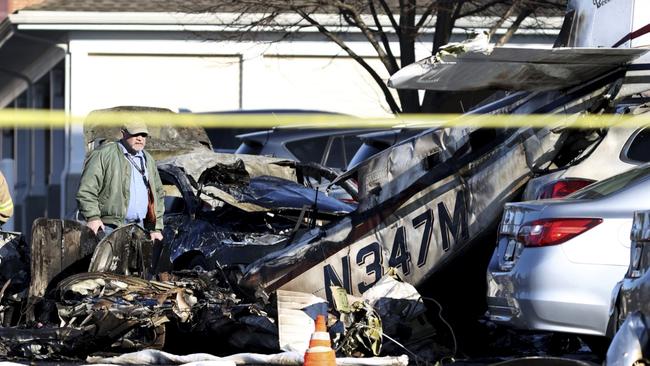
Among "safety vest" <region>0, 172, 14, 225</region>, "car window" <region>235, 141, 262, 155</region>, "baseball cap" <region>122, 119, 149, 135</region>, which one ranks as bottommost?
"safety vest" <region>0, 172, 14, 225</region>

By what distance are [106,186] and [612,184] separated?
14.4 ft

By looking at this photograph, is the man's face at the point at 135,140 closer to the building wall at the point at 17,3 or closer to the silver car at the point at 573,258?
the silver car at the point at 573,258

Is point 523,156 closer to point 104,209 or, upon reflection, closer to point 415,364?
point 415,364

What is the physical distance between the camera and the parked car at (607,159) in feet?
32.9

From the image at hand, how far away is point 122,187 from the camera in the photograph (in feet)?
38.3

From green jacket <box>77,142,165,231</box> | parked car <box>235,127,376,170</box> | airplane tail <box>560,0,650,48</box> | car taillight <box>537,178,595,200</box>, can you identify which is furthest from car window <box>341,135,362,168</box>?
car taillight <box>537,178,595,200</box>

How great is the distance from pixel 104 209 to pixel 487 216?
319cm

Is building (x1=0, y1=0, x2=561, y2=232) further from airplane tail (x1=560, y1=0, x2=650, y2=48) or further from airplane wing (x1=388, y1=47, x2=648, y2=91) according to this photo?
airplane wing (x1=388, y1=47, x2=648, y2=91)

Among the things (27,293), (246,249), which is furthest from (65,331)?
(246,249)

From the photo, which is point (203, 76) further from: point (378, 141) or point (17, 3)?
point (378, 141)

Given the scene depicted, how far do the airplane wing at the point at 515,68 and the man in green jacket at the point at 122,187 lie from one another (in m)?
2.62

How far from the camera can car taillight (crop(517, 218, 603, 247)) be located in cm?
884

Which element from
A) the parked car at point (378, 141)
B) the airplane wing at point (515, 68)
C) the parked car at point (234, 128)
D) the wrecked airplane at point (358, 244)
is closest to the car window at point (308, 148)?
the parked car at point (378, 141)

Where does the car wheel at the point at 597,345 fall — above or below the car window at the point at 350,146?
below
